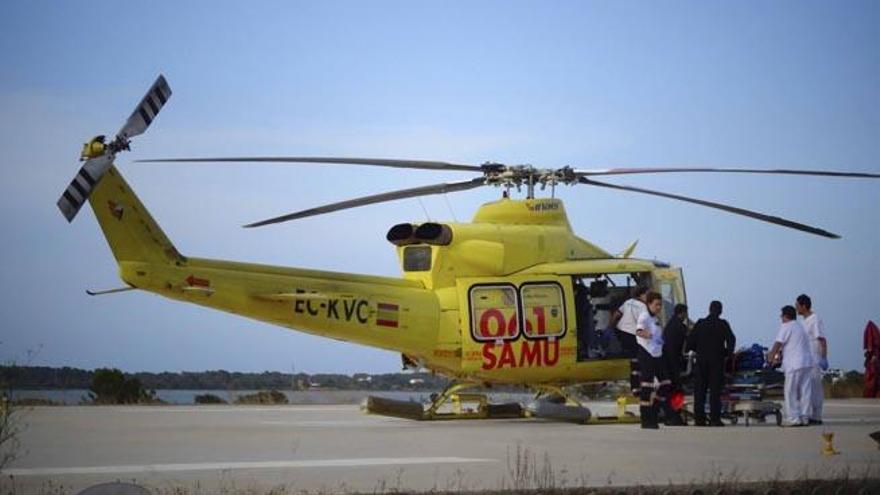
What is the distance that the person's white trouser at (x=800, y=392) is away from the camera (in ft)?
61.1

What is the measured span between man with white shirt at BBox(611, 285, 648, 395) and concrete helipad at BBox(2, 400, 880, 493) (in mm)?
908

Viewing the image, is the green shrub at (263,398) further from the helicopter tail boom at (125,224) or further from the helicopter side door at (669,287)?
the helicopter tail boom at (125,224)

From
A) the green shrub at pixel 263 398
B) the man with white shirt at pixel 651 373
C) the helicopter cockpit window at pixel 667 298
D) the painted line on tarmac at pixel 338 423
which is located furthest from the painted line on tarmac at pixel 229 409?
the man with white shirt at pixel 651 373

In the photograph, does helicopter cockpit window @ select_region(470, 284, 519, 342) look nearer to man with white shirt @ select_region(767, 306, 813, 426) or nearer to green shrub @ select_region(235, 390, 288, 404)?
man with white shirt @ select_region(767, 306, 813, 426)

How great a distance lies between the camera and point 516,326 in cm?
1970

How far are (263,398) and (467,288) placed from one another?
10039 millimetres

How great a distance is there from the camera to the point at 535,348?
19812 millimetres

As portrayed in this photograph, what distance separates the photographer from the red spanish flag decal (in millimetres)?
19016

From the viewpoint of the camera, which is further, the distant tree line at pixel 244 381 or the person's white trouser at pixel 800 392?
the distant tree line at pixel 244 381

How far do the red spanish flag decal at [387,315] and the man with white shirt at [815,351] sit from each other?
6.33 m

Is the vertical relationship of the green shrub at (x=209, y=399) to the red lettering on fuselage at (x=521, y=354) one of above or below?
below

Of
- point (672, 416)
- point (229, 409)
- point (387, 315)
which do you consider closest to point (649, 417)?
point (672, 416)

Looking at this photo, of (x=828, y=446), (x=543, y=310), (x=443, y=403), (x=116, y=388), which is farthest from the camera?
(x=116, y=388)

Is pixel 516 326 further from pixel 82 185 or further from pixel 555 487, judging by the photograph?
pixel 555 487
